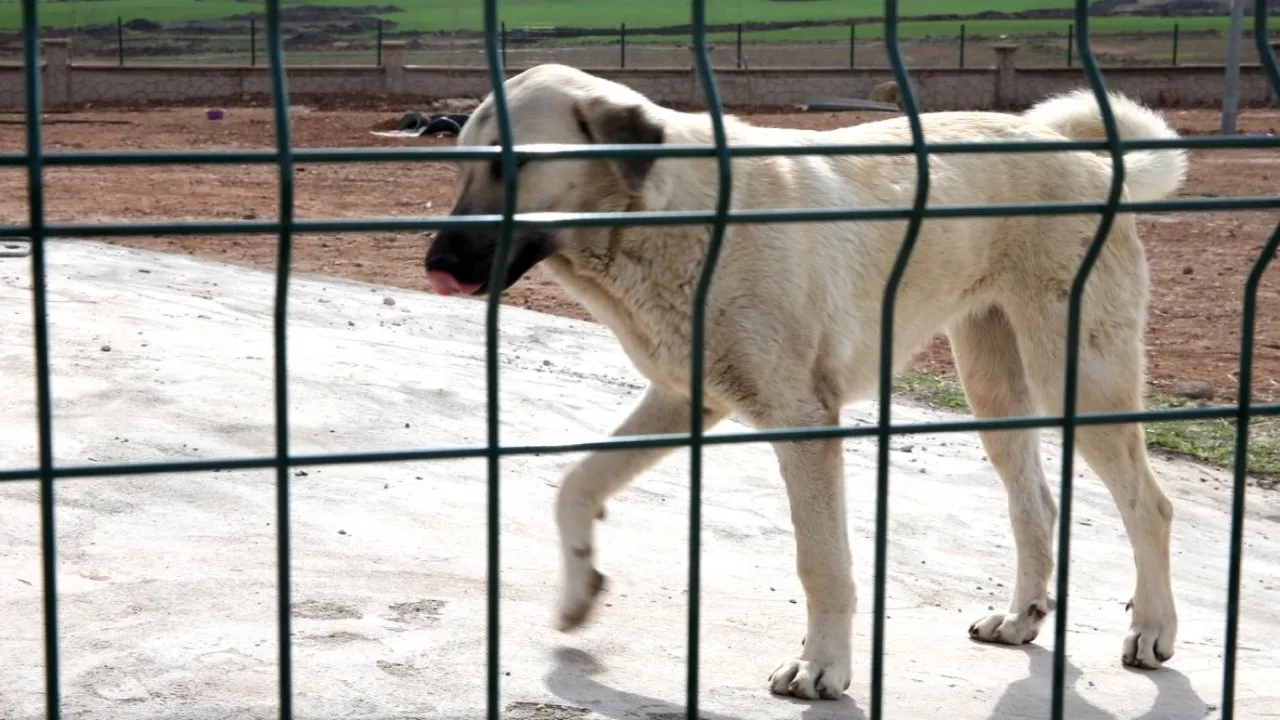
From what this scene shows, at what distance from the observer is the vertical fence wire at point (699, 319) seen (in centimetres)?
236

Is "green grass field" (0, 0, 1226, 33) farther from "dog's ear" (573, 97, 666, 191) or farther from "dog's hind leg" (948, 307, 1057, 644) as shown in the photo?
"dog's ear" (573, 97, 666, 191)

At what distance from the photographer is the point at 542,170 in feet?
14.5

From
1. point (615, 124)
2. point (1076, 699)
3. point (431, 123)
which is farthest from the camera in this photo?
point (431, 123)

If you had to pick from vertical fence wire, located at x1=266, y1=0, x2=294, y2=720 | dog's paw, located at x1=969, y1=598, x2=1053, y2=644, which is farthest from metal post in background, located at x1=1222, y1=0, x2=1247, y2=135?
vertical fence wire, located at x1=266, y1=0, x2=294, y2=720

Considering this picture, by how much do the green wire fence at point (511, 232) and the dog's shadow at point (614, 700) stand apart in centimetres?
134

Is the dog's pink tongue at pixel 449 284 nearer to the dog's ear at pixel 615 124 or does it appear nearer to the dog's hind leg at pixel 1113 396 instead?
the dog's ear at pixel 615 124

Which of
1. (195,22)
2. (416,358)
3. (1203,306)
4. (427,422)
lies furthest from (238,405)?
(195,22)

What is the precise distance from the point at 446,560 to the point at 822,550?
1.34 metres

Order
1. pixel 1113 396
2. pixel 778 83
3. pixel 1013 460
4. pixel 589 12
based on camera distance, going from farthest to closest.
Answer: pixel 589 12 < pixel 778 83 < pixel 1013 460 < pixel 1113 396

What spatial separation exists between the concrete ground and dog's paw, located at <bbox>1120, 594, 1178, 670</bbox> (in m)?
0.07

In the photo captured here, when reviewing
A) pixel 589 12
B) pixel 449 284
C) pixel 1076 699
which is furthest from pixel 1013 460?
pixel 589 12

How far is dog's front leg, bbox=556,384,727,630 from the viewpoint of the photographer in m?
4.66

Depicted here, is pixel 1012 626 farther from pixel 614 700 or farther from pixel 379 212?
pixel 379 212

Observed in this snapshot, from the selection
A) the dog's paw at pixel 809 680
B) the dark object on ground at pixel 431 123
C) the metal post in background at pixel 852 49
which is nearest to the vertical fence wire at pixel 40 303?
the dog's paw at pixel 809 680
